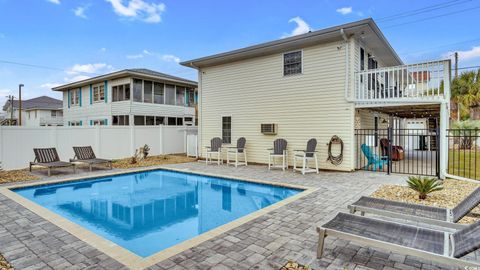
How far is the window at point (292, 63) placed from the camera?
10.3 meters

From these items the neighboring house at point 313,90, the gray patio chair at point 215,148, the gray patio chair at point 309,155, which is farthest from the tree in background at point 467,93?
the gray patio chair at point 215,148

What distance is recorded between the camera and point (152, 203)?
21.9ft

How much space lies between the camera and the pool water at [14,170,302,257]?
474 centimetres

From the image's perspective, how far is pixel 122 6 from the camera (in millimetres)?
15867

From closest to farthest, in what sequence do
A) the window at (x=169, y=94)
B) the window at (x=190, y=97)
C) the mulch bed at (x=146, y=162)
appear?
the mulch bed at (x=146, y=162)
the window at (x=169, y=94)
the window at (x=190, y=97)

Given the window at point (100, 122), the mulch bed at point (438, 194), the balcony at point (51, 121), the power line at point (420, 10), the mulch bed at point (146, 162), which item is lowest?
the mulch bed at point (438, 194)

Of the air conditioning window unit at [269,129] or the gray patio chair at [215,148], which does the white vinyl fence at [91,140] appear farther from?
the air conditioning window unit at [269,129]

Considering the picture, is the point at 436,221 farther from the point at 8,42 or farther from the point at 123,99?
the point at 8,42

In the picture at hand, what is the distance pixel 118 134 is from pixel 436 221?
12.6 metres

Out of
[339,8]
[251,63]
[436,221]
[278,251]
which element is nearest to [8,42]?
[251,63]

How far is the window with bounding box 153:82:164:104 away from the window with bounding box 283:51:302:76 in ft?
36.0

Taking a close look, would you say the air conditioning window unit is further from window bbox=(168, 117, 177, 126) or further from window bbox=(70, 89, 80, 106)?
window bbox=(70, 89, 80, 106)

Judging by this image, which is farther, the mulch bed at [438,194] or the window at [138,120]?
the window at [138,120]

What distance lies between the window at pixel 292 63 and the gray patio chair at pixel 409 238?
771 cm
